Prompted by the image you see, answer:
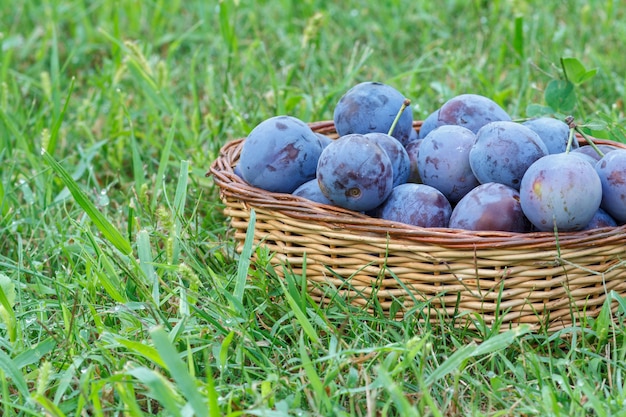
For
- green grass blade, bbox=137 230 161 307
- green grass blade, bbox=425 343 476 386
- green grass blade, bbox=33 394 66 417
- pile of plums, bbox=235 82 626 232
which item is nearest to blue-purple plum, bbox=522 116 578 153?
pile of plums, bbox=235 82 626 232

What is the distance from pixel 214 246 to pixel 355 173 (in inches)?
18.3

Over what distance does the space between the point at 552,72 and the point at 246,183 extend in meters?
1.34

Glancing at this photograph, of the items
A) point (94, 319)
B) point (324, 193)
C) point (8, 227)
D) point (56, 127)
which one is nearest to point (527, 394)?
point (324, 193)

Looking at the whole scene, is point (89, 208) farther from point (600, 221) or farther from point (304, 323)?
point (600, 221)

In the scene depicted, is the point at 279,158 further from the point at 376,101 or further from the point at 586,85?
the point at 586,85

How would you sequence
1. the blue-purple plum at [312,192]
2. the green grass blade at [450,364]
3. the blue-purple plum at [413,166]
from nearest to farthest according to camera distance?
the green grass blade at [450,364] → the blue-purple plum at [312,192] → the blue-purple plum at [413,166]

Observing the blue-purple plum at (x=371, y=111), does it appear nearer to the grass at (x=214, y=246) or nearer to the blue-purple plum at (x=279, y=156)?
the blue-purple plum at (x=279, y=156)

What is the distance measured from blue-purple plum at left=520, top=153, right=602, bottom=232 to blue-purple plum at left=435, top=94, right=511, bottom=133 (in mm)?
315

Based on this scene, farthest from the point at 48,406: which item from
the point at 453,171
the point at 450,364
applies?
the point at 453,171

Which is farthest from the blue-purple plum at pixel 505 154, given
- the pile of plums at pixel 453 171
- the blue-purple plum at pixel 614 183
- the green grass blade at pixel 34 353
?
the green grass blade at pixel 34 353

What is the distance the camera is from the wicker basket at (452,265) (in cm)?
135

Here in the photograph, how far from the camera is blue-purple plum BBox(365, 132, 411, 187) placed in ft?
5.10

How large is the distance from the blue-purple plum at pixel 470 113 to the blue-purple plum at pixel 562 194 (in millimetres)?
315

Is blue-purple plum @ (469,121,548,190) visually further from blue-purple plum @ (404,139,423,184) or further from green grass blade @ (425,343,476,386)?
green grass blade @ (425,343,476,386)
